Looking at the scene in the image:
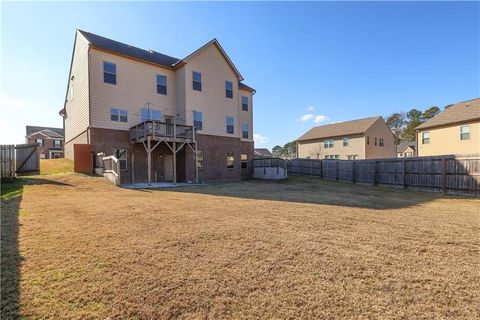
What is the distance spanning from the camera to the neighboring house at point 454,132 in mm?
21766

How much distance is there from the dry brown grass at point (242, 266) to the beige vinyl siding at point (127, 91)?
36.2 feet

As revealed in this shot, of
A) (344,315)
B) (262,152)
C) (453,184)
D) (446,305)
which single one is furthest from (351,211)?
(262,152)

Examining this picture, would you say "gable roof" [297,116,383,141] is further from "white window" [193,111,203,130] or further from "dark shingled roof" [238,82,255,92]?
"white window" [193,111,203,130]

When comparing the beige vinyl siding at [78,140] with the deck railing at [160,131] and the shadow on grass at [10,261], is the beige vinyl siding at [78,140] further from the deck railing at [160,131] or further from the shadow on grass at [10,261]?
the shadow on grass at [10,261]

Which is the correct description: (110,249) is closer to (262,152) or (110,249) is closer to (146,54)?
(146,54)

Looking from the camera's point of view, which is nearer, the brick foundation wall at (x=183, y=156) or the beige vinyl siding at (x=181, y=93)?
the brick foundation wall at (x=183, y=156)

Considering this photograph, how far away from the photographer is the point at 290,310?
2635 millimetres

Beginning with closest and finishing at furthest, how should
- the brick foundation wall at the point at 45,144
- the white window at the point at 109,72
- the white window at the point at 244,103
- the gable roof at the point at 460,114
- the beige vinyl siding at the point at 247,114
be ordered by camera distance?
the white window at the point at 109,72 → the gable roof at the point at 460,114 → the beige vinyl siding at the point at 247,114 → the white window at the point at 244,103 → the brick foundation wall at the point at 45,144

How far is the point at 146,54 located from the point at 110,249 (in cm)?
1945

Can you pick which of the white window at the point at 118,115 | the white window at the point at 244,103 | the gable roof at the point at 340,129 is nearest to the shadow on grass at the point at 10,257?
the white window at the point at 118,115

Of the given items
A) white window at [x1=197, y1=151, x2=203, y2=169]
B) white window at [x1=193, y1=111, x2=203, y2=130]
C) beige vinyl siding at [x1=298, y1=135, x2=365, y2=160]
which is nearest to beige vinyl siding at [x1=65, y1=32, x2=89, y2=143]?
white window at [x1=193, y1=111, x2=203, y2=130]

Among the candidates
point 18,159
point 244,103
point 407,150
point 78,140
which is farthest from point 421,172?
point 407,150

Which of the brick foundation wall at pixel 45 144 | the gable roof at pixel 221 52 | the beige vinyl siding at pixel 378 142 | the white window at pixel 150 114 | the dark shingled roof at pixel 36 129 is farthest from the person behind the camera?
the dark shingled roof at pixel 36 129

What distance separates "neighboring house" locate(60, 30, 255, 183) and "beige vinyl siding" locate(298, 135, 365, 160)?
62.6 ft
